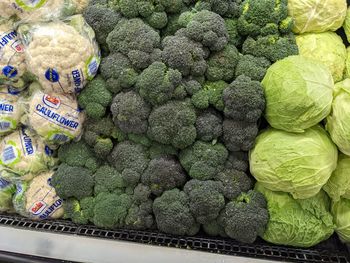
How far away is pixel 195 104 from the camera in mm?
1517

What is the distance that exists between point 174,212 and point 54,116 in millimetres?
710

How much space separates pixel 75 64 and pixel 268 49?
2.85 ft

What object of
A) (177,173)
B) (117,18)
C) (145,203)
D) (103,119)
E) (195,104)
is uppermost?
(117,18)

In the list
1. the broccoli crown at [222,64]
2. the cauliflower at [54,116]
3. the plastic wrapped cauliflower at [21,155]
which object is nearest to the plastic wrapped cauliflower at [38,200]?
the plastic wrapped cauliflower at [21,155]

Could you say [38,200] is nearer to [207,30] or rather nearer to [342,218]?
[207,30]

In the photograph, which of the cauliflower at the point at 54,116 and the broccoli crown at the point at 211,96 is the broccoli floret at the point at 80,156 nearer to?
the cauliflower at the point at 54,116

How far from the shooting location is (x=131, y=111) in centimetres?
153

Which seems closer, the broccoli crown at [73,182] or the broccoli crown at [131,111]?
the broccoli crown at [131,111]

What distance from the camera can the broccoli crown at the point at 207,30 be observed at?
4.82ft

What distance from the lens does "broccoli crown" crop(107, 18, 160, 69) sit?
1522mm

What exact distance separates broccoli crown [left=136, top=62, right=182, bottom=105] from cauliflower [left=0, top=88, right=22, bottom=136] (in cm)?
66

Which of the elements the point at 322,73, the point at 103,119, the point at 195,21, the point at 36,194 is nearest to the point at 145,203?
the point at 103,119

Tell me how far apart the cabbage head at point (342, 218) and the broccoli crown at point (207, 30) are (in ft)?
3.03

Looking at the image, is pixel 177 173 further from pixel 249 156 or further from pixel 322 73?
pixel 322 73
